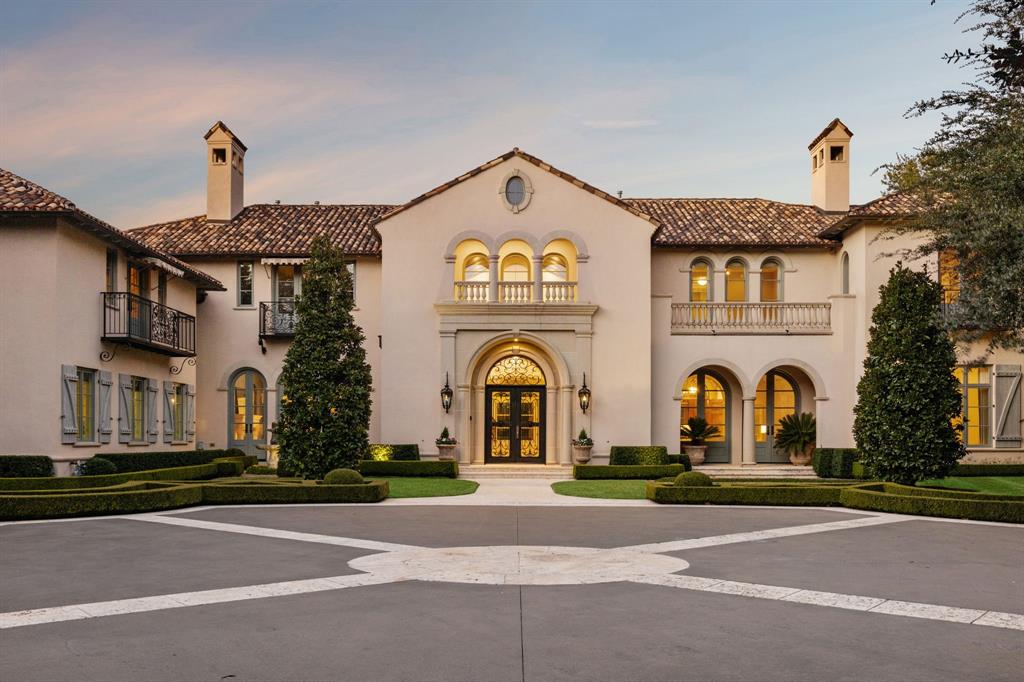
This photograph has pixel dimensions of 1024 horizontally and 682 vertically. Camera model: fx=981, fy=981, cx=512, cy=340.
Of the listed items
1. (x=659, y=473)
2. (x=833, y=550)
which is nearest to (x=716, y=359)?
(x=659, y=473)

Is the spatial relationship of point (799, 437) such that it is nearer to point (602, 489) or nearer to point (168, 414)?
point (602, 489)

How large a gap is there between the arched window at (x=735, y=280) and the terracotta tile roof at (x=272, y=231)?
1214 cm

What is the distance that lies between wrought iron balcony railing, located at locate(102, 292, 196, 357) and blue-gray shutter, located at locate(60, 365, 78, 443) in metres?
2.12

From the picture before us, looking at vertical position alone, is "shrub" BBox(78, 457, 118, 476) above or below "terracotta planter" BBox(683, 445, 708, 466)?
above

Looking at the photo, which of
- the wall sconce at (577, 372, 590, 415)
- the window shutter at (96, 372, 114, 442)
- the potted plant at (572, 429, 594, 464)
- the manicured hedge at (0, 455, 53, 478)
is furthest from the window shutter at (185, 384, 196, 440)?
the wall sconce at (577, 372, 590, 415)

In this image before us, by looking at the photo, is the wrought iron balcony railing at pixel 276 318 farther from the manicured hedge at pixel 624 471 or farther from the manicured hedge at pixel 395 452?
the manicured hedge at pixel 624 471

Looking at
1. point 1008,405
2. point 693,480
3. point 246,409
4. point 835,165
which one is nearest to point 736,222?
point 835,165

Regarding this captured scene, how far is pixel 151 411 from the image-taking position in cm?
2947

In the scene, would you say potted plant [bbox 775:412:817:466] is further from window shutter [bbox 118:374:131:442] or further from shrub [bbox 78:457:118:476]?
shrub [bbox 78:457:118:476]

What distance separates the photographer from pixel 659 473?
28.9 meters

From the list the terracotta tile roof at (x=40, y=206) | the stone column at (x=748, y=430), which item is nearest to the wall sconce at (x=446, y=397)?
the stone column at (x=748, y=430)

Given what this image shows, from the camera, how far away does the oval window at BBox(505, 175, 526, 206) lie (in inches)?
1257

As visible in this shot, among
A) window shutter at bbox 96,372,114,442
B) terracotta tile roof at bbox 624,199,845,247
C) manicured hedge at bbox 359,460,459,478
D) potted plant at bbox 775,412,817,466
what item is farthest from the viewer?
terracotta tile roof at bbox 624,199,845,247

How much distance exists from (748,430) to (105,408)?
774 inches
